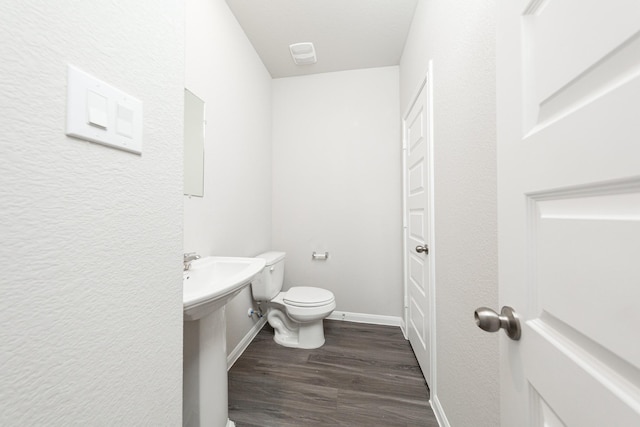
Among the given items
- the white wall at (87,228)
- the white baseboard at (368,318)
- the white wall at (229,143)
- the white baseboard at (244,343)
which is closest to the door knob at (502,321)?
the white wall at (87,228)

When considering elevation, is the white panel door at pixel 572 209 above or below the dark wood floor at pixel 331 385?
above

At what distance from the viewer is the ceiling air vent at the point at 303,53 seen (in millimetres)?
1973

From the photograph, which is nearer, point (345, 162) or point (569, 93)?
point (569, 93)

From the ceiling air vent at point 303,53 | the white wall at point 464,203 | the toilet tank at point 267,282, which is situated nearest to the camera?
the white wall at point 464,203

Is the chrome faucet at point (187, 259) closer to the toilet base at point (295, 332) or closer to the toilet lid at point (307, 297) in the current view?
the toilet lid at point (307, 297)

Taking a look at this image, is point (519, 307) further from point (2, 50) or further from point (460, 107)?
point (2, 50)

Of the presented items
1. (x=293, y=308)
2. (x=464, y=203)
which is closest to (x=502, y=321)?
(x=464, y=203)

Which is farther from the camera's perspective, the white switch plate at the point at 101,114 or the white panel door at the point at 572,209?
the white switch plate at the point at 101,114

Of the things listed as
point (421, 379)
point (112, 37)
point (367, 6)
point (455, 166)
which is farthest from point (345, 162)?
point (112, 37)

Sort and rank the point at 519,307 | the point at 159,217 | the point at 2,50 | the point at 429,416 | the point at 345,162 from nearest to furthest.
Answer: the point at 2,50
the point at 519,307
the point at 159,217
the point at 429,416
the point at 345,162

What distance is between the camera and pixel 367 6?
1632mm

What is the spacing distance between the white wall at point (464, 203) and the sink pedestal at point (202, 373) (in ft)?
3.44

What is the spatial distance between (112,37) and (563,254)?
881 mm

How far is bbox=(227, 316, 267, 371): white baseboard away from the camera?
1.62 meters
